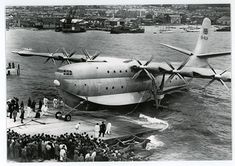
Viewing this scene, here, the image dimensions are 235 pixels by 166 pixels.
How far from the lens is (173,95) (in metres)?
9.60

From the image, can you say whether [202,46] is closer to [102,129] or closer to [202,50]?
[202,50]

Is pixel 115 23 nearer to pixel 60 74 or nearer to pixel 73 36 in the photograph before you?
pixel 73 36

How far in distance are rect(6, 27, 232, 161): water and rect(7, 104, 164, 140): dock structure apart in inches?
19.8

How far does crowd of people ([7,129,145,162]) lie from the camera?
8.66 metres

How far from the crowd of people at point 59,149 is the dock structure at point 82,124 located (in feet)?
0.64

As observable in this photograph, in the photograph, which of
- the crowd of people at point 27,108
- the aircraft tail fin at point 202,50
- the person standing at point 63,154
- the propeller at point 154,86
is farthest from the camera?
the aircraft tail fin at point 202,50

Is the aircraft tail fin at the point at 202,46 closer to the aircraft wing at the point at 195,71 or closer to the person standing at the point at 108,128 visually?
the aircraft wing at the point at 195,71

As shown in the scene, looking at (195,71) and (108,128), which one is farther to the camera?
(108,128)

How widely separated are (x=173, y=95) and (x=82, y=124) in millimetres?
2922

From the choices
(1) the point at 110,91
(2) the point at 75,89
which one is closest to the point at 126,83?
(1) the point at 110,91

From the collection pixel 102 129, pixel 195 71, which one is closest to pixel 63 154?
pixel 102 129

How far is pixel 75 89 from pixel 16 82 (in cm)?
173

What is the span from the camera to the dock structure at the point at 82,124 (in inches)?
352

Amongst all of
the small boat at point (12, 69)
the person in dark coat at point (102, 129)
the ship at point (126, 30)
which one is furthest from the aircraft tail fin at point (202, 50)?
the small boat at point (12, 69)
